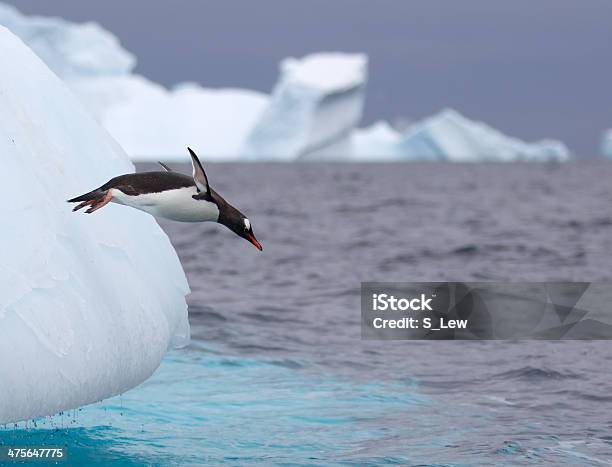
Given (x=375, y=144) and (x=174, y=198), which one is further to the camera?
(x=375, y=144)

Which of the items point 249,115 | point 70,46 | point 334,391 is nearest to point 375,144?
point 249,115

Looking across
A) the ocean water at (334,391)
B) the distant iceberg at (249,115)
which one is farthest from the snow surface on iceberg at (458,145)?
the ocean water at (334,391)

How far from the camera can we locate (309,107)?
233 ft

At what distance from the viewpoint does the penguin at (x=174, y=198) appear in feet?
11.7

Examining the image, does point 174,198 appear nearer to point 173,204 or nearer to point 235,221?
point 173,204

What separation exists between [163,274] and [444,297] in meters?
6.29

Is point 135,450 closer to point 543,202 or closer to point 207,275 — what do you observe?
point 207,275

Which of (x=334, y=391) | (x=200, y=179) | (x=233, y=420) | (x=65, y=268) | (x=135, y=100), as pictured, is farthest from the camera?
(x=135, y=100)

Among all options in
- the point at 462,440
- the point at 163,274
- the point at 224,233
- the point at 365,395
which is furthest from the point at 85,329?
the point at 224,233

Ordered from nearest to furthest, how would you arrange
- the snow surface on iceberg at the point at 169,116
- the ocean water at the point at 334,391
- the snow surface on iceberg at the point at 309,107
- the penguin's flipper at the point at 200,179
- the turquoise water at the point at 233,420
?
the penguin's flipper at the point at 200,179 < the turquoise water at the point at 233,420 < the ocean water at the point at 334,391 < the snow surface on iceberg at the point at 309,107 < the snow surface on iceberg at the point at 169,116

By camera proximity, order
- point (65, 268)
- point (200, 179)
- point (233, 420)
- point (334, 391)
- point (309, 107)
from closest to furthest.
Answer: point (200, 179) < point (65, 268) < point (233, 420) < point (334, 391) < point (309, 107)

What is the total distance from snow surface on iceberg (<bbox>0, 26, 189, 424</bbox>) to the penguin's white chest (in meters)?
1.18

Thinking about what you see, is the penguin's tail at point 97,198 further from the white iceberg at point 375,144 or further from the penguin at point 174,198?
the white iceberg at point 375,144

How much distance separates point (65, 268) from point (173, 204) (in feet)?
4.95
